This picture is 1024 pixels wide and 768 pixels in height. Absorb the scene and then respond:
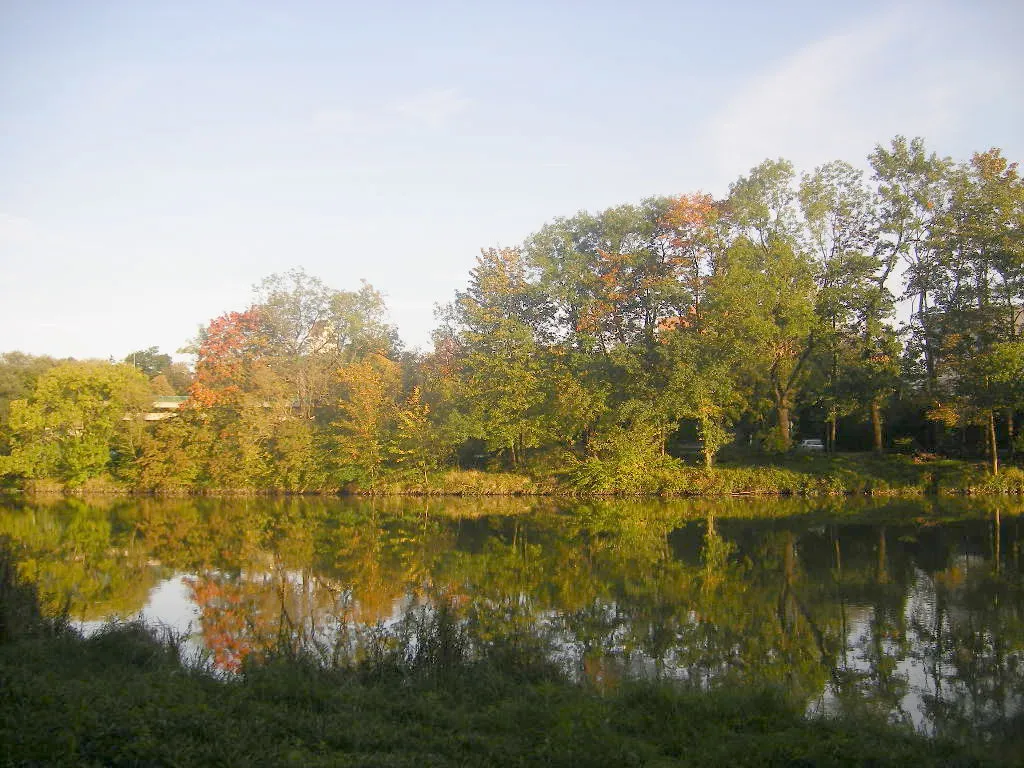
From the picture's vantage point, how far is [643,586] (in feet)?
52.9

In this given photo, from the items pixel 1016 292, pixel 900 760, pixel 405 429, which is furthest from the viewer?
pixel 405 429

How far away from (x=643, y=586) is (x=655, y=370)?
2201cm

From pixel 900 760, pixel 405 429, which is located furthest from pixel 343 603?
pixel 405 429

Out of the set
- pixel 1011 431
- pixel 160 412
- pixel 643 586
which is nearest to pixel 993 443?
pixel 1011 431

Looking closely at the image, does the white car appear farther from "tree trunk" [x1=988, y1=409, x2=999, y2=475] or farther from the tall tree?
"tree trunk" [x1=988, y1=409, x2=999, y2=475]

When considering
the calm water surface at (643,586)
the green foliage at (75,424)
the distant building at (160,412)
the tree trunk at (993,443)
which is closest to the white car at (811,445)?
the tree trunk at (993,443)

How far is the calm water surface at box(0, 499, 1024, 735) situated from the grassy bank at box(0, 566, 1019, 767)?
138 centimetres

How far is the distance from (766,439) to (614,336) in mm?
9248

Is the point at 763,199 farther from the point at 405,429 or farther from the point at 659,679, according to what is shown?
the point at 659,679

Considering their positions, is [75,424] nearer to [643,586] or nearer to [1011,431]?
→ [643,586]

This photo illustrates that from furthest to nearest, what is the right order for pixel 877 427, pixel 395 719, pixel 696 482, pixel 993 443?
pixel 877 427, pixel 696 482, pixel 993 443, pixel 395 719

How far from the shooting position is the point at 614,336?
40906mm

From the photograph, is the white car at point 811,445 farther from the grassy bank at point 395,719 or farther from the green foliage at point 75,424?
the green foliage at point 75,424

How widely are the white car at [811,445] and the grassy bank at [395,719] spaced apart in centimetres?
3336
